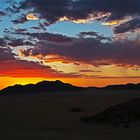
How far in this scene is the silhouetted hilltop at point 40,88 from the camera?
112m

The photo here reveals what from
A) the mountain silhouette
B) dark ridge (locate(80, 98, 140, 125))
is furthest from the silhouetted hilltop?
dark ridge (locate(80, 98, 140, 125))

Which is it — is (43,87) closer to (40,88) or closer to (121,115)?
(40,88)

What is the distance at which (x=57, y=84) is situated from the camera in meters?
125

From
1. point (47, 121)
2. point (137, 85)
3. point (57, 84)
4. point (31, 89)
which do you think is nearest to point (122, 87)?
point (137, 85)

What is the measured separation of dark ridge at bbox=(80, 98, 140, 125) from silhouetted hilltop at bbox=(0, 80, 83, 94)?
79718 millimetres

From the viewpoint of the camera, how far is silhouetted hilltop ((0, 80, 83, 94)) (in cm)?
11156

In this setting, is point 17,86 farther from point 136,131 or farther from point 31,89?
point 136,131

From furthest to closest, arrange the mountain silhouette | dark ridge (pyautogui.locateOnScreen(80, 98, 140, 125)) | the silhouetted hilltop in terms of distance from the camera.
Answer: the silhouetted hilltop < the mountain silhouette < dark ridge (pyautogui.locateOnScreen(80, 98, 140, 125))

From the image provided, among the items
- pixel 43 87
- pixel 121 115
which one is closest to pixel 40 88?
pixel 43 87

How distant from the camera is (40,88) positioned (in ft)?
382

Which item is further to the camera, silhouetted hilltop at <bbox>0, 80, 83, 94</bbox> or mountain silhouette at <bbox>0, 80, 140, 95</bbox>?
silhouetted hilltop at <bbox>0, 80, 83, 94</bbox>

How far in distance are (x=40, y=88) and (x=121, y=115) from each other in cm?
8834

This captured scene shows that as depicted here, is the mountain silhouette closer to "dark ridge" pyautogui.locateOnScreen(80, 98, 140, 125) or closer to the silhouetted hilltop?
the silhouetted hilltop

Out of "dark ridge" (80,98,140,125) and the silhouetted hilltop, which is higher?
the silhouetted hilltop
